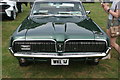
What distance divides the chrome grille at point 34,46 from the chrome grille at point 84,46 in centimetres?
30

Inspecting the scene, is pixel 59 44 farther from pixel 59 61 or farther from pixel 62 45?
pixel 59 61

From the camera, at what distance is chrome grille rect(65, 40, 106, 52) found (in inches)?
133

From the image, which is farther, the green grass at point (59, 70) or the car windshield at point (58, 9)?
the car windshield at point (58, 9)

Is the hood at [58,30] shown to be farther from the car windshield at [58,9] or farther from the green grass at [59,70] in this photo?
the green grass at [59,70]

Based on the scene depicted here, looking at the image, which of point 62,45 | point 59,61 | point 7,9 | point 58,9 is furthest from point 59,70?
point 7,9

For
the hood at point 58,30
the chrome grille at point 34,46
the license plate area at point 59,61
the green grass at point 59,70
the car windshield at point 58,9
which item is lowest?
the green grass at point 59,70

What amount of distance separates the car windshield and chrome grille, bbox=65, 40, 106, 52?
54.9 inches

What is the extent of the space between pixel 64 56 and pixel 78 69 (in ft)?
3.20

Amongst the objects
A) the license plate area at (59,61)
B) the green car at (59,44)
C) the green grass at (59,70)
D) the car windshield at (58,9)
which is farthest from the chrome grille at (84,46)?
the car windshield at (58,9)

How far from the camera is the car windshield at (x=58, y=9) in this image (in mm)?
4621

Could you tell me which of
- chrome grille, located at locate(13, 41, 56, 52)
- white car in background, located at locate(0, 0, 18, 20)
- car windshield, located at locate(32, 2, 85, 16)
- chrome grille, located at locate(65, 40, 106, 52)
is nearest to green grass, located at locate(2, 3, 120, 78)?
chrome grille, located at locate(13, 41, 56, 52)

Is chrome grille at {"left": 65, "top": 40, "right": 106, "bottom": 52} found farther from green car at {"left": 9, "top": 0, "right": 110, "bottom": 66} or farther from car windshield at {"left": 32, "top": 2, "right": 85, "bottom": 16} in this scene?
car windshield at {"left": 32, "top": 2, "right": 85, "bottom": 16}

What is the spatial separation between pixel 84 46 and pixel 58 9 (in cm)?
169

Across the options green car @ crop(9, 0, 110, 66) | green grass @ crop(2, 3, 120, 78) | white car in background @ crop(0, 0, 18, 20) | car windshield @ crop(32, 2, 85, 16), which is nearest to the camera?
green car @ crop(9, 0, 110, 66)
